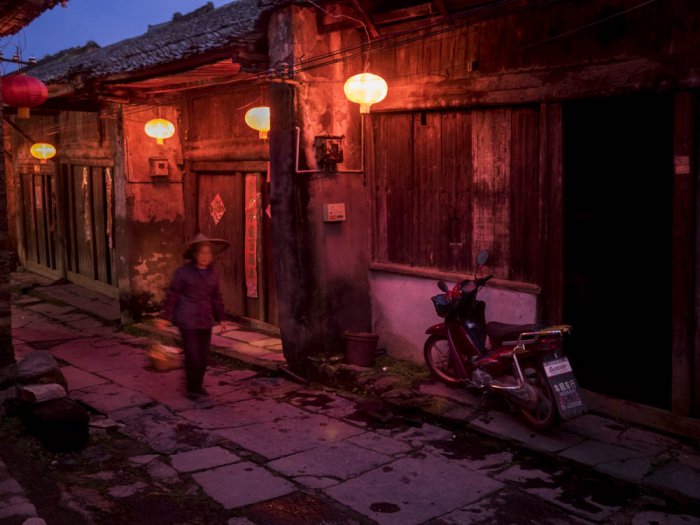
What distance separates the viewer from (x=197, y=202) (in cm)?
1373

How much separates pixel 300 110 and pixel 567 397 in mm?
4958

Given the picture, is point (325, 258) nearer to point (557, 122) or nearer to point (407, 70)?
point (407, 70)

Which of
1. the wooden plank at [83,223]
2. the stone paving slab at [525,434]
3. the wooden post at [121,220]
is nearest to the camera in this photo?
the stone paving slab at [525,434]

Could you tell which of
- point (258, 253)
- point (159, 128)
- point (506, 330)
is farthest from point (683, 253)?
point (159, 128)

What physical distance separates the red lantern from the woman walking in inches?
180

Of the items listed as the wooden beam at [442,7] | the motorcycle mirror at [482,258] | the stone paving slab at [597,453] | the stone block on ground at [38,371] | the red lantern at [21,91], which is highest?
the wooden beam at [442,7]

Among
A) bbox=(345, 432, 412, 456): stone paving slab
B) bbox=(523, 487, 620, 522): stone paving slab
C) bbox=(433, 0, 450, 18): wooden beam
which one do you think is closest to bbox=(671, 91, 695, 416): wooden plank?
bbox=(523, 487, 620, 522): stone paving slab

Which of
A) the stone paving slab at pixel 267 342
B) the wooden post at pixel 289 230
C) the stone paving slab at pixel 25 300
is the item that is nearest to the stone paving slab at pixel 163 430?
the wooden post at pixel 289 230

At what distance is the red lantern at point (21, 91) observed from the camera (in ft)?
36.5

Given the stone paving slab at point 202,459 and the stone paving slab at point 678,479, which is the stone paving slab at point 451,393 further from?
the stone paving slab at point 202,459

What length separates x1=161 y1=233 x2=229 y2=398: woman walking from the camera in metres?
8.82

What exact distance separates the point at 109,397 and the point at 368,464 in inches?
151

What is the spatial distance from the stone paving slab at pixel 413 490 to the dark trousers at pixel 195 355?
3.24 metres

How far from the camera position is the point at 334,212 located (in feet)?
31.3
